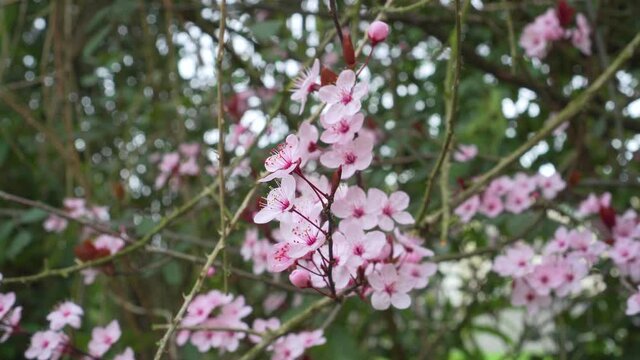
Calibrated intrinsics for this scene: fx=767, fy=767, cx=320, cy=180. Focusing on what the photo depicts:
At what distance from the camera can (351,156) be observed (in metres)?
0.81

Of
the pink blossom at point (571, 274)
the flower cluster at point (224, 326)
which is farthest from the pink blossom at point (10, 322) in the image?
the pink blossom at point (571, 274)

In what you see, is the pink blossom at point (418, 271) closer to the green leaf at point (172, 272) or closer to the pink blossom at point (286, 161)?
the pink blossom at point (286, 161)

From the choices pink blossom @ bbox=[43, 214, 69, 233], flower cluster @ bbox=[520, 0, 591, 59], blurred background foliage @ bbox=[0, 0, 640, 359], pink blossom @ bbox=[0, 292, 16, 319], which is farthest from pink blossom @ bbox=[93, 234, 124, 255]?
flower cluster @ bbox=[520, 0, 591, 59]

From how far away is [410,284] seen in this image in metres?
0.90

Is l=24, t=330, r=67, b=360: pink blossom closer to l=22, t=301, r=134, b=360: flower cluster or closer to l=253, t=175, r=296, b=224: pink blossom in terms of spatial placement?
l=22, t=301, r=134, b=360: flower cluster

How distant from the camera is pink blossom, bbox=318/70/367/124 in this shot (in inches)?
30.3

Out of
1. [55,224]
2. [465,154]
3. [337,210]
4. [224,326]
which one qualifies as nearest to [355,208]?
[337,210]

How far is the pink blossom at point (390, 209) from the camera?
2.91 ft

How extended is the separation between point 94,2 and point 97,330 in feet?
3.64

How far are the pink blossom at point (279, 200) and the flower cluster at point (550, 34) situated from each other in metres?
1.00

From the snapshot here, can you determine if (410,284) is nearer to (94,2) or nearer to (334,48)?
(334,48)

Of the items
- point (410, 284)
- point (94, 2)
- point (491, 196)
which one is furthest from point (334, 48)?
point (410, 284)

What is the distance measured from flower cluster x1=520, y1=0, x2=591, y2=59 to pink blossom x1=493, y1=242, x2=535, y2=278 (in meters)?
0.57

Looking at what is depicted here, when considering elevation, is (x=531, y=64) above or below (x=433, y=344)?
above
